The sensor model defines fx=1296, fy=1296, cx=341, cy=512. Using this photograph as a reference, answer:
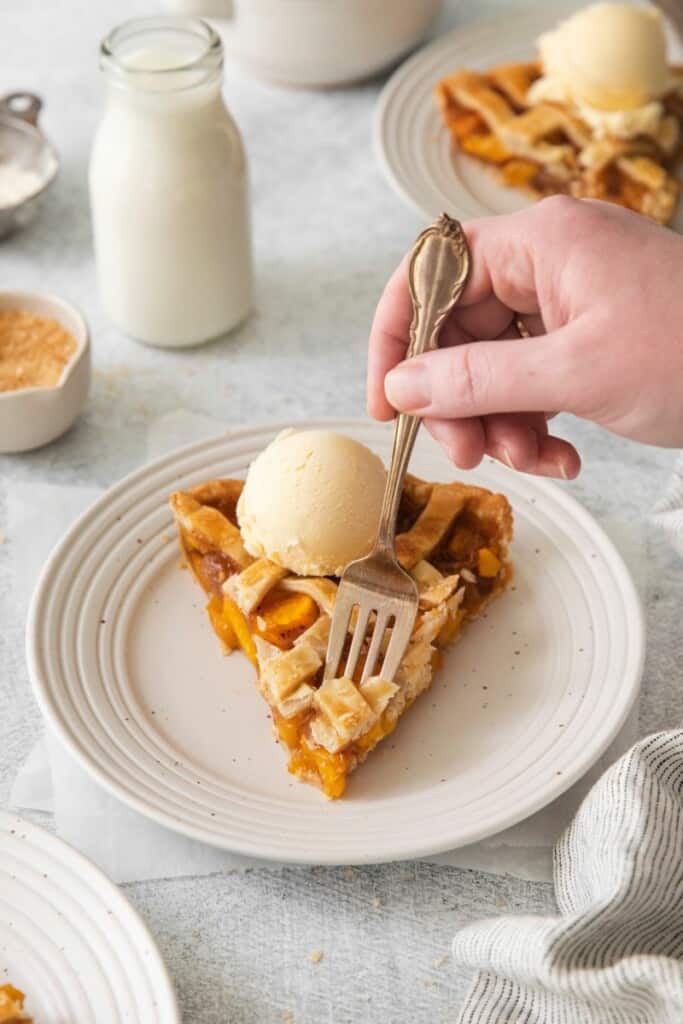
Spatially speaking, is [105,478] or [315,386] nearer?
[105,478]

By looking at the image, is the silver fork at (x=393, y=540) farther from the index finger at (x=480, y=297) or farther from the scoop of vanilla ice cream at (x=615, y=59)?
the scoop of vanilla ice cream at (x=615, y=59)

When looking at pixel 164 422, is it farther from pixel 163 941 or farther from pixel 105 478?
pixel 163 941

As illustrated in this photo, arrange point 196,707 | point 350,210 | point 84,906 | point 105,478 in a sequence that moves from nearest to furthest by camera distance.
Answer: point 84,906
point 196,707
point 105,478
point 350,210

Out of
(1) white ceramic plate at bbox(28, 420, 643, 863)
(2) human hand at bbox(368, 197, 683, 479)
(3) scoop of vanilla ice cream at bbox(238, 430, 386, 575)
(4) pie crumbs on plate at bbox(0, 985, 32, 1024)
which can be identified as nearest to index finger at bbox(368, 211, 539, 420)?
(2) human hand at bbox(368, 197, 683, 479)

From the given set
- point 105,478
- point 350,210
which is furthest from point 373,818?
point 350,210

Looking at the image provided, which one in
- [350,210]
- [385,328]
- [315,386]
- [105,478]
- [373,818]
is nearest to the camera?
[373,818]

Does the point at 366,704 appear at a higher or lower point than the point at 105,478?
higher

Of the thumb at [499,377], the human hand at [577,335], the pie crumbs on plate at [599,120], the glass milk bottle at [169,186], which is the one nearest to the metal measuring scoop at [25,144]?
the glass milk bottle at [169,186]
